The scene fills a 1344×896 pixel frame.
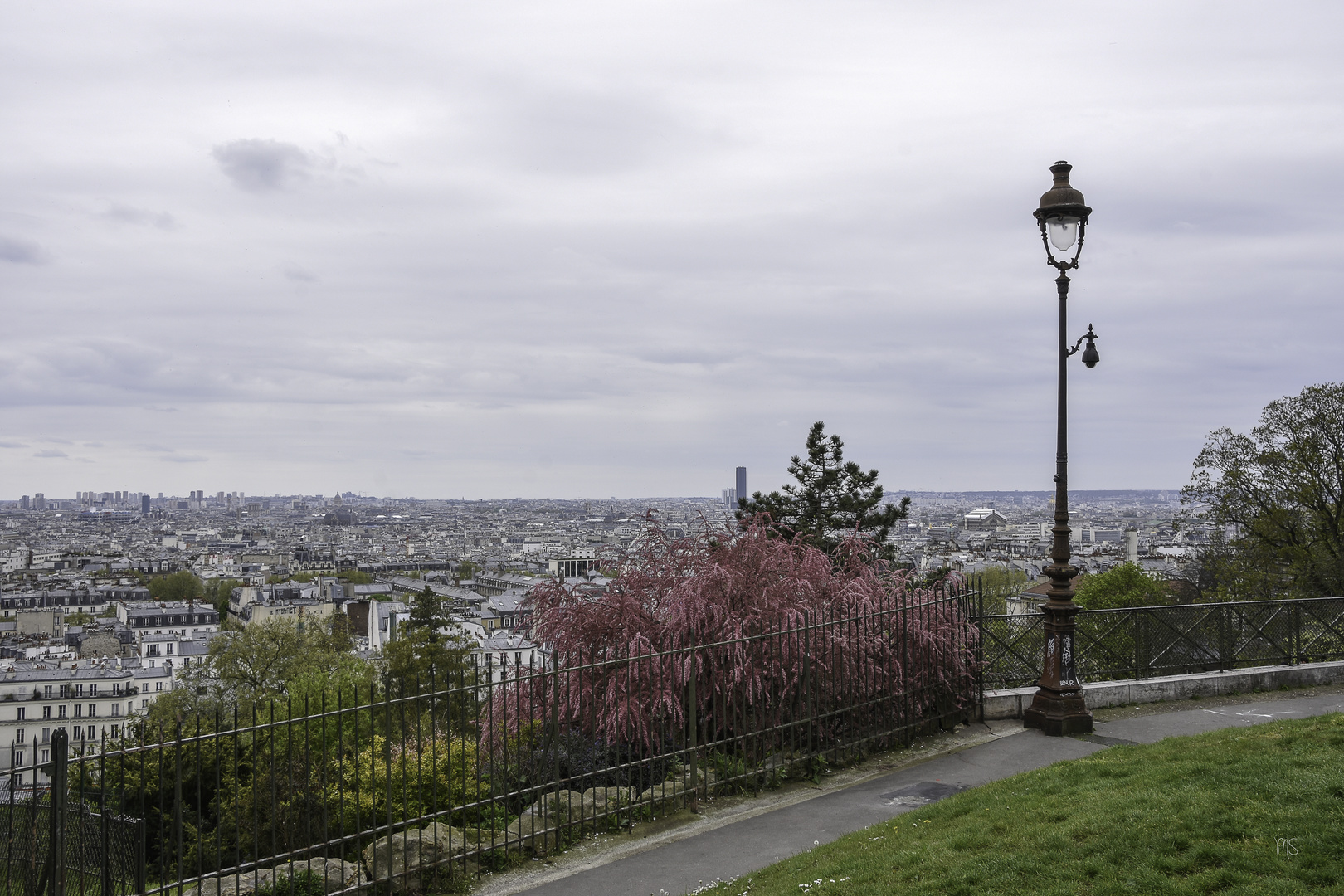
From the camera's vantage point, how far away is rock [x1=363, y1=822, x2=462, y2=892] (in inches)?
248

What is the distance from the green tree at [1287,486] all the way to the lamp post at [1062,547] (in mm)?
25907

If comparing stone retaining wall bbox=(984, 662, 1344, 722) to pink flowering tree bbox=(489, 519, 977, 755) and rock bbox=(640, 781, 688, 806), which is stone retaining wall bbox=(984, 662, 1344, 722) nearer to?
pink flowering tree bbox=(489, 519, 977, 755)

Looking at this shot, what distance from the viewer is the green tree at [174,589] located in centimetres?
15000

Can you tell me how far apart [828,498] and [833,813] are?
18.8 metres

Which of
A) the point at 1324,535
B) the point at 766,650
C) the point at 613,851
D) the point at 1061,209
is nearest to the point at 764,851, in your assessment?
the point at 613,851

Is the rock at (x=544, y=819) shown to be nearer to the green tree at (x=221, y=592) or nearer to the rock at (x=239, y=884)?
the rock at (x=239, y=884)

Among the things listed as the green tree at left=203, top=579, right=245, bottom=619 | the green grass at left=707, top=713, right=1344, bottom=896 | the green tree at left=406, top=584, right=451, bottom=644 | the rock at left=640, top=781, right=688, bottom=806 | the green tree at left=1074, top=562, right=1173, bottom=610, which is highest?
the green grass at left=707, top=713, right=1344, bottom=896

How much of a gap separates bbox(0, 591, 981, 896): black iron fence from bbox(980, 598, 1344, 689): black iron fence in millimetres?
1702

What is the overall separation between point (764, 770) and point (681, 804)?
3.07 ft

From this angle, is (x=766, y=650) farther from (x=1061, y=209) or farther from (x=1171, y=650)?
(x=1171, y=650)

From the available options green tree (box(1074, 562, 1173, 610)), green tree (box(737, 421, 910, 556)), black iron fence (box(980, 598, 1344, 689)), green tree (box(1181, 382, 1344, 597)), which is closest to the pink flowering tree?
black iron fence (box(980, 598, 1344, 689))

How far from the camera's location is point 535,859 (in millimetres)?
7043

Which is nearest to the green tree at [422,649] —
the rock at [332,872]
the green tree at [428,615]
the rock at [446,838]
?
the green tree at [428,615]

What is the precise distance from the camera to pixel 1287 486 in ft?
111
